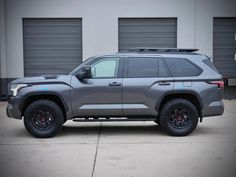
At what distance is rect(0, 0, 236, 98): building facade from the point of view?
55.6 feet

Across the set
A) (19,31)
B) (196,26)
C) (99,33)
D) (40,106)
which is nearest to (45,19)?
(19,31)

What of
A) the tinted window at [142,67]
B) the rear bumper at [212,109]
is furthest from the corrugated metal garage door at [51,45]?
the rear bumper at [212,109]

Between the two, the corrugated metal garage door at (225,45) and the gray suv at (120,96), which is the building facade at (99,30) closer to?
the corrugated metal garage door at (225,45)

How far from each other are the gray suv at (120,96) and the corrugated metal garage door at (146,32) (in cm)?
780

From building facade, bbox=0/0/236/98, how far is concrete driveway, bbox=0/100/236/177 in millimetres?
6705

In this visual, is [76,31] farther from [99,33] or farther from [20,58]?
[20,58]

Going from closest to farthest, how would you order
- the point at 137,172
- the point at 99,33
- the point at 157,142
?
1. the point at 137,172
2. the point at 157,142
3. the point at 99,33

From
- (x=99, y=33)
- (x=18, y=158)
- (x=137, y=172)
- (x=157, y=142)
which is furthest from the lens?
(x=99, y=33)

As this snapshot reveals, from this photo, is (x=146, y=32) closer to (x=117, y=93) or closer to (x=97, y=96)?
(x=117, y=93)

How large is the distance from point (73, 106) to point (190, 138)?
2.55m

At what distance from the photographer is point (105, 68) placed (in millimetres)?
9562

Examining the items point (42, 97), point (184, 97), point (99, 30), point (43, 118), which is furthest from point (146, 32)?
point (43, 118)

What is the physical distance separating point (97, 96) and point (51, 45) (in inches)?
335

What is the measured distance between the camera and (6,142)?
29.5ft
